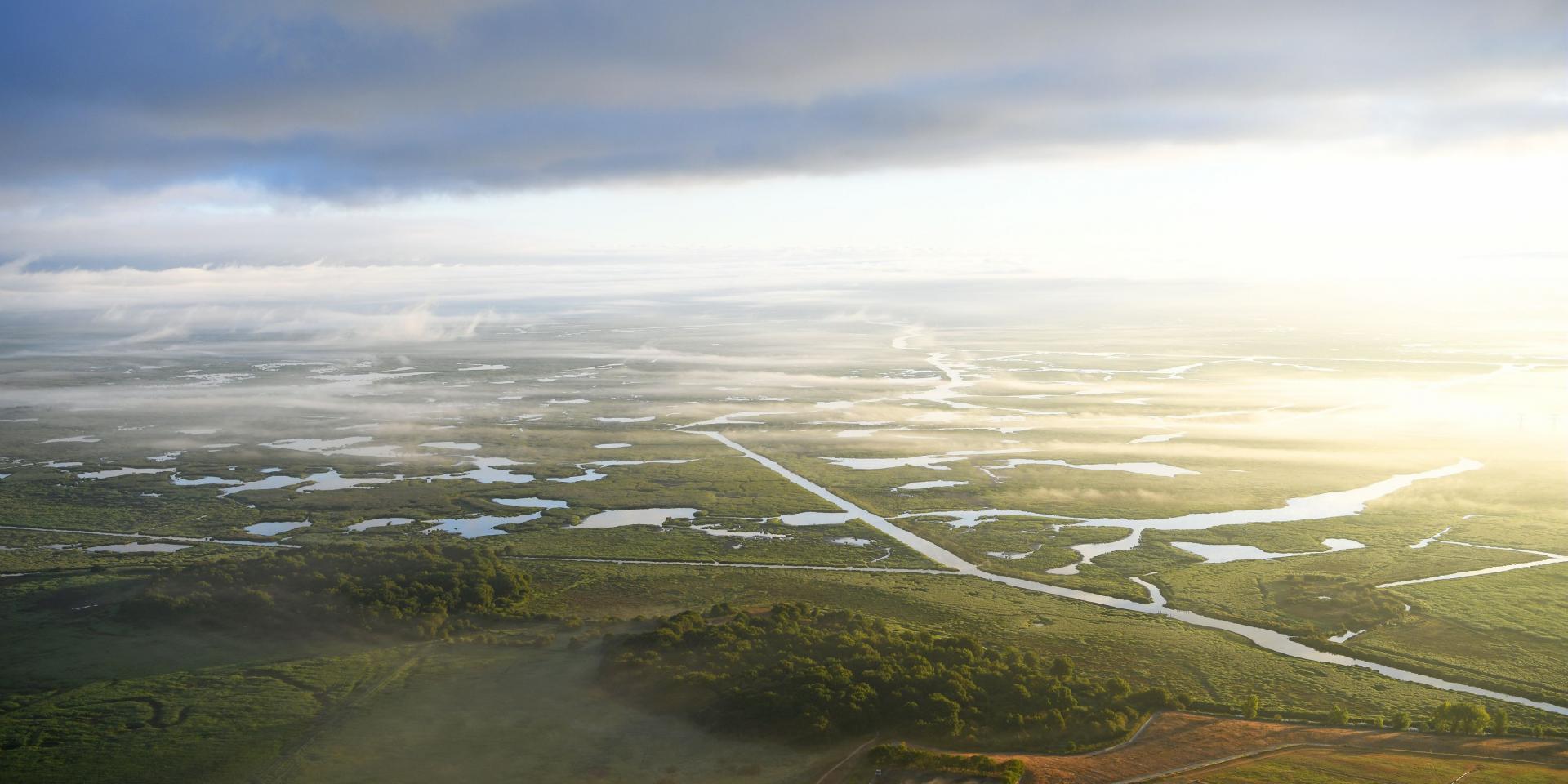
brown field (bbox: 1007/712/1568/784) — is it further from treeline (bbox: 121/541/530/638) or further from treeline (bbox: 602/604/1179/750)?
treeline (bbox: 121/541/530/638)

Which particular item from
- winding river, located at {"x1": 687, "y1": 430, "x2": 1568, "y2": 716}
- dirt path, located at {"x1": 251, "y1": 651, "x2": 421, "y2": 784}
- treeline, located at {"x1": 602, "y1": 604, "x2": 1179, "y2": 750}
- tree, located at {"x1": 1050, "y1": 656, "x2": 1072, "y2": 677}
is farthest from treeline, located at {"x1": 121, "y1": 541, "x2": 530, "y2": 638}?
tree, located at {"x1": 1050, "y1": 656, "x2": 1072, "y2": 677}

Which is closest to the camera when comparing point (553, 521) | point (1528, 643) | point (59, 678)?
point (59, 678)

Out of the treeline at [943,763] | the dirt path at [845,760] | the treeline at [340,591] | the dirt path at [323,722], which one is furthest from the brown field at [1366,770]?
the treeline at [340,591]

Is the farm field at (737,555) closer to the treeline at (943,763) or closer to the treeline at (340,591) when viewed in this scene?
the treeline at (340,591)

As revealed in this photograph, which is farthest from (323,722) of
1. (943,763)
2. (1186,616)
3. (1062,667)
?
(1186,616)

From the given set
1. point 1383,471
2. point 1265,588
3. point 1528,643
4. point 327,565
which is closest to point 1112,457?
point 1383,471

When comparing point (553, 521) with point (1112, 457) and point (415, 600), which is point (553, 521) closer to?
point (415, 600)
